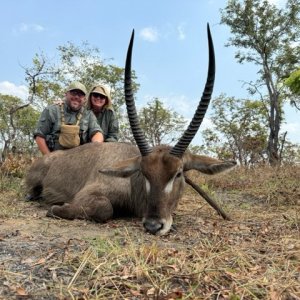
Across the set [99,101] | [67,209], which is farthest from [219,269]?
[99,101]

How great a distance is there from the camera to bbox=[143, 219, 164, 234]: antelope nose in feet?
13.3

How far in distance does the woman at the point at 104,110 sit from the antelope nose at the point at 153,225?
4111 millimetres

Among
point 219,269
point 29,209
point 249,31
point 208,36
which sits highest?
point 249,31

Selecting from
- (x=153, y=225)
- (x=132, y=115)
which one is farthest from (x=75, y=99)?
(x=153, y=225)

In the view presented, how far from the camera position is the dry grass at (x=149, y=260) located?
2486 millimetres

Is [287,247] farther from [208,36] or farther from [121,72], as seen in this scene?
[121,72]

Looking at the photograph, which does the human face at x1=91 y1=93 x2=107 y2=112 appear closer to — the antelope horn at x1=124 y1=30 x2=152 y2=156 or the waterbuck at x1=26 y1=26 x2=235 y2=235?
the waterbuck at x1=26 y1=26 x2=235 y2=235

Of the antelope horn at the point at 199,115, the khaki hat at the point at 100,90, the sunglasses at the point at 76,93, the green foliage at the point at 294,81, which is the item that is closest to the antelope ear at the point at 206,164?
the antelope horn at the point at 199,115

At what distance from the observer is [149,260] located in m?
2.93

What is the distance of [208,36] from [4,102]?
3336cm

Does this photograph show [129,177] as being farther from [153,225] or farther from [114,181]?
[153,225]

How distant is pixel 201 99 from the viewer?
4520mm

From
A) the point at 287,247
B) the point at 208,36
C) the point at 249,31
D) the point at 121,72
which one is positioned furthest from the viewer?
the point at 121,72

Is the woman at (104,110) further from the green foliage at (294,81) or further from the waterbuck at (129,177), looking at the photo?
the green foliage at (294,81)
